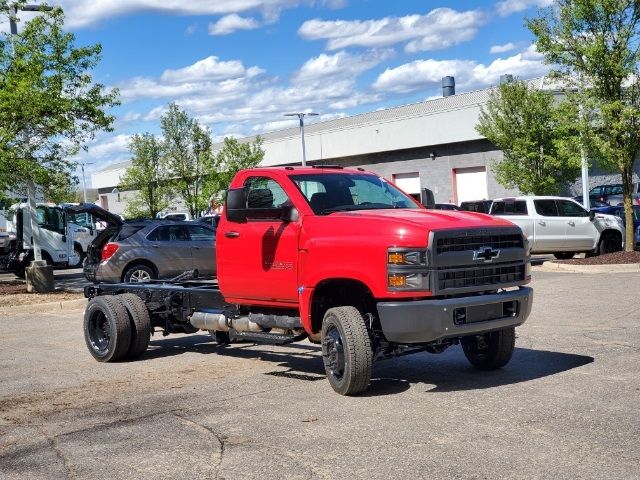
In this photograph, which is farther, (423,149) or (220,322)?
(423,149)

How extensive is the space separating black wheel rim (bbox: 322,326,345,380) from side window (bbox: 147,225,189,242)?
37.5 feet

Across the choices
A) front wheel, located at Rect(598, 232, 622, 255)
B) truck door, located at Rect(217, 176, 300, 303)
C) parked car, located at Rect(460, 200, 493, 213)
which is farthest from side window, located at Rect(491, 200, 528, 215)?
truck door, located at Rect(217, 176, 300, 303)

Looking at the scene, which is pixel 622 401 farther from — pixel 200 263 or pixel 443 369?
pixel 200 263

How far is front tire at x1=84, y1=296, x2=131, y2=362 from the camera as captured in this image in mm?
10297

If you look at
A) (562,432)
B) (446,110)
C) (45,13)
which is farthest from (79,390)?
(446,110)

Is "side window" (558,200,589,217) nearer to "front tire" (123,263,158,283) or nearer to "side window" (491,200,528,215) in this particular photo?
"side window" (491,200,528,215)

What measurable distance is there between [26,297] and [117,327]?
9.47 metres

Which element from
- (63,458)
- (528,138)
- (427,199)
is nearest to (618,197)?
(528,138)

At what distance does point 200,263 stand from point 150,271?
1.19m

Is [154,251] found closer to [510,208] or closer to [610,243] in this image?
[510,208]

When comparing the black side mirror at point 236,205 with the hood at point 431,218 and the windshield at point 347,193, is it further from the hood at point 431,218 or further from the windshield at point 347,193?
the hood at point 431,218

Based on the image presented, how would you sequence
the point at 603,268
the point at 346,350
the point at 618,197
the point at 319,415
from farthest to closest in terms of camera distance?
the point at 618,197, the point at 603,268, the point at 346,350, the point at 319,415

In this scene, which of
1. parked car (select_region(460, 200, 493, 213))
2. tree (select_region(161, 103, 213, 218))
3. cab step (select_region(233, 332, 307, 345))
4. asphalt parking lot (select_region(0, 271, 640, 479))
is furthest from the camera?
tree (select_region(161, 103, 213, 218))

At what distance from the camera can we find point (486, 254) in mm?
7789
